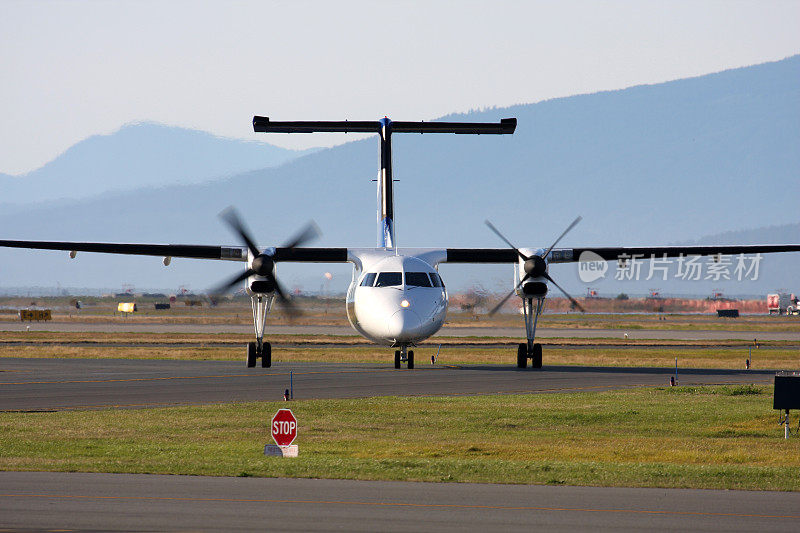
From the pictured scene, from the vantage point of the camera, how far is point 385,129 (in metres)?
42.9

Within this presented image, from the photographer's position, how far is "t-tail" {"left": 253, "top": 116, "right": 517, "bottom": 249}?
130ft

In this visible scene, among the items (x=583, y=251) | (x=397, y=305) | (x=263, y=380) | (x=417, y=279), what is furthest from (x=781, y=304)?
(x=263, y=380)

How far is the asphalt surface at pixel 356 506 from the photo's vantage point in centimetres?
1259

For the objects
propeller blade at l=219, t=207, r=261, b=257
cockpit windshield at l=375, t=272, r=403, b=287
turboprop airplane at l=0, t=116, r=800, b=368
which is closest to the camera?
turboprop airplane at l=0, t=116, r=800, b=368

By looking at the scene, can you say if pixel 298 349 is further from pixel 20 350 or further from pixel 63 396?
pixel 63 396

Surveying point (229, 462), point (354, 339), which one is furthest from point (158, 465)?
point (354, 339)

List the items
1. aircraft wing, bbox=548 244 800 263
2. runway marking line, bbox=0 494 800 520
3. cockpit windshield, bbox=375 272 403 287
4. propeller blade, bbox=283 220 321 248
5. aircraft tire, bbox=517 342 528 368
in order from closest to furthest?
runway marking line, bbox=0 494 800 520
cockpit windshield, bbox=375 272 403 287
propeller blade, bbox=283 220 321 248
aircraft tire, bbox=517 342 528 368
aircraft wing, bbox=548 244 800 263

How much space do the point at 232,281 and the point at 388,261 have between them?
5645mm

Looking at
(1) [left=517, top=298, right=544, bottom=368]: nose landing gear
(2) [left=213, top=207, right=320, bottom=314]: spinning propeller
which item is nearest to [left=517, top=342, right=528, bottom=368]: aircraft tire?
(1) [left=517, top=298, right=544, bottom=368]: nose landing gear

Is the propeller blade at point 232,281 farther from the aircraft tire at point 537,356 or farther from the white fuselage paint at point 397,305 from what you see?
the aircraft tire at point 537,356

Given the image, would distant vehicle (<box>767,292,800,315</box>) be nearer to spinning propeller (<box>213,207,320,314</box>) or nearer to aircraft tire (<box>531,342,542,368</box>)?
aircraft tire (<box>531,342,542,368</box>)

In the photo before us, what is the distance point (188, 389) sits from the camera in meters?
31.1

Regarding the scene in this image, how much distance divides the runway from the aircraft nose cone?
4.93 feet

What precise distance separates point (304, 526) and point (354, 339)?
5693cm
